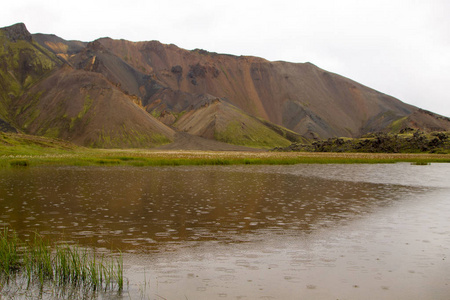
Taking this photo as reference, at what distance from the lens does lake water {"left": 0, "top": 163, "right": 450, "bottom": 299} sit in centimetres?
1001

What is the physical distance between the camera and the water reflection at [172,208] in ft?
50.3

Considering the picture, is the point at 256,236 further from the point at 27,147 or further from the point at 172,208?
the point at 27,147

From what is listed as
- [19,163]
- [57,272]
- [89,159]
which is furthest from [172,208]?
[89,159]

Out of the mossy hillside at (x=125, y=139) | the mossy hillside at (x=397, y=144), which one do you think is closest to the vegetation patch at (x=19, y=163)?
the mossy hillside at (x=397, y=144)

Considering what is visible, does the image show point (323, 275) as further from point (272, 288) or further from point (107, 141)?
point (107, 141)

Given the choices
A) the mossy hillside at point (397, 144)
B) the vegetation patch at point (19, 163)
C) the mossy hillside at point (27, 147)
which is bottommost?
the vegetation patch at point (19, 163)

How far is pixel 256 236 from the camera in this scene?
15.1 metres

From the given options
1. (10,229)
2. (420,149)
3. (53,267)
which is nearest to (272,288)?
(53,267)

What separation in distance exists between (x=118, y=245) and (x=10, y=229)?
195 inches

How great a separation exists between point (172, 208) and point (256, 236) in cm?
733

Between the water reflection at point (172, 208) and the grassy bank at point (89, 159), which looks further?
the grassy bank at point (89, 159)

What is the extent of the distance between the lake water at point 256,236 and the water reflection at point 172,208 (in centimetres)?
5

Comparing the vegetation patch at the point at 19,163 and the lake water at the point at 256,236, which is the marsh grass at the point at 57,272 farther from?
the vegetation patch at the point at 19,163

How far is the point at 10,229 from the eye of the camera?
15391 mm
